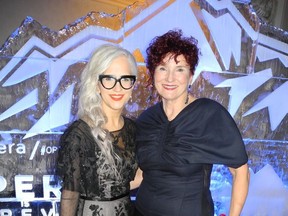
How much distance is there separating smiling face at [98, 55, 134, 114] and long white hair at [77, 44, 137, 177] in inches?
0.9

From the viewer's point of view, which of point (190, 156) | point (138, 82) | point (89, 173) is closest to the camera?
point (89, 173)

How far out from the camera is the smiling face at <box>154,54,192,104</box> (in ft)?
4.50

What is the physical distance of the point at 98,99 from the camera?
53.1 inches

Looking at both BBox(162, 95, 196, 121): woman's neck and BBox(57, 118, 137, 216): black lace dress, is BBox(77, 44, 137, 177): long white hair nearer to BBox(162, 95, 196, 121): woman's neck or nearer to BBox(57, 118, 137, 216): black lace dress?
BBox(57, 118, 137, 216): black lace dress

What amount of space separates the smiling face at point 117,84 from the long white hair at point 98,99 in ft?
0.08

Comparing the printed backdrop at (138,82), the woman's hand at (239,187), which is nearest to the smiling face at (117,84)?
the woman's hand at (239,187)

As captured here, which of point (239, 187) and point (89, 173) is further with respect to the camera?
point (239, 187)

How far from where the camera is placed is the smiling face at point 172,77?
1371 mm

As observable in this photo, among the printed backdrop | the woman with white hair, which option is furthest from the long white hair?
the printed backdrop

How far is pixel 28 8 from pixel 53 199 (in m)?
2.30

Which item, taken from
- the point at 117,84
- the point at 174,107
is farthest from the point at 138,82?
the point at 117,84

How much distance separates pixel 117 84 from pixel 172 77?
31cm

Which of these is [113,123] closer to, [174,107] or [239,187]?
[174,107]

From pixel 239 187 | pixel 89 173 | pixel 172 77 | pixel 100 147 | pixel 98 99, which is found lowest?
pixel 239 187
